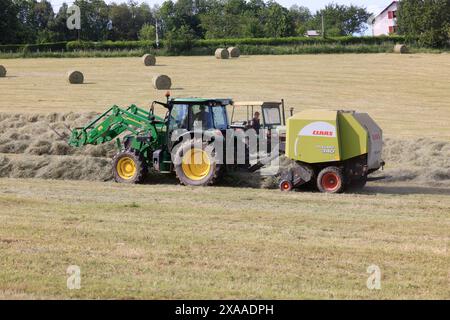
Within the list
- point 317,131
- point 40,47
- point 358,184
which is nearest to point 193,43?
point 40,47

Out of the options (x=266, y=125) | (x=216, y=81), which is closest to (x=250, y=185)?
(x=266, y=125)

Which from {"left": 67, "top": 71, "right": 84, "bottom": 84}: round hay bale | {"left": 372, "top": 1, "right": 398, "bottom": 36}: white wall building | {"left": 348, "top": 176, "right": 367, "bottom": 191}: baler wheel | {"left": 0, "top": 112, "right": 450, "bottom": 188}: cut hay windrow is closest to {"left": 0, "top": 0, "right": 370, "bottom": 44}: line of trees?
{"left": 372, "top": 1, "right": 398, "bottom": 36}: white wall building

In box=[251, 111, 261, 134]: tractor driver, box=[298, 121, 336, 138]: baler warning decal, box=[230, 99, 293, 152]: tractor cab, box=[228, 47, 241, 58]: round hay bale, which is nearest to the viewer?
box=[298, 121, 336, 138]: baler warning decal

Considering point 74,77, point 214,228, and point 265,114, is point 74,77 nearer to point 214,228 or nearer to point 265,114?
point 265,114

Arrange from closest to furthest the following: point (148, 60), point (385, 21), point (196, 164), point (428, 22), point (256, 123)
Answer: point (196, 164) < point (256, 123) < point (148, 60) < point (428, 22) < point (385, 21)

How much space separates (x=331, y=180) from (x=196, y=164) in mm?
2830

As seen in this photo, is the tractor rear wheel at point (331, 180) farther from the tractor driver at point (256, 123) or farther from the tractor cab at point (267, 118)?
the tractor driver at point (256, 123)

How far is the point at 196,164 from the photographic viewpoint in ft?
53.8

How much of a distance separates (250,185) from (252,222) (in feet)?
15.9

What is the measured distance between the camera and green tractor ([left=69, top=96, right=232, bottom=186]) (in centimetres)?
1617

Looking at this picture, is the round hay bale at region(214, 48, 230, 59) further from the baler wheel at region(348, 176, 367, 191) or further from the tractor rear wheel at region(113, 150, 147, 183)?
the baler wheel at region(348, 176, 367, 191)

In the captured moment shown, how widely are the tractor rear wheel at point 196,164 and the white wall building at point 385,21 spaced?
100790mm

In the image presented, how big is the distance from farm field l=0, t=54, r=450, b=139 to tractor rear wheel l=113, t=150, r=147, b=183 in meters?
8.66

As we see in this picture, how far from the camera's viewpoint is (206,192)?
15352 millimetres
